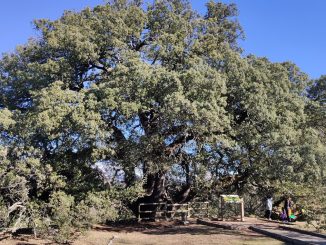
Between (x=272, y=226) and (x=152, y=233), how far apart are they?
5343mm

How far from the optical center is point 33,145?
1781 cm

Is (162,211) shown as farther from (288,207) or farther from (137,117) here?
(288,207)

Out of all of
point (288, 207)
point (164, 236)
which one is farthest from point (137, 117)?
point (288, 207)

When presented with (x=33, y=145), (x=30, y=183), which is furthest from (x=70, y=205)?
(x=33, y=145)

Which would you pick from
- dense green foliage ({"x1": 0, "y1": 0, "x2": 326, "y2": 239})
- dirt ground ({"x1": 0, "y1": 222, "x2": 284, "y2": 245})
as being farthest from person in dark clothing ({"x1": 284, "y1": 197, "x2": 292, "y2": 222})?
dirt ground ({"x1": 0, "y1": 222, "x2": 284, "y2": 245})

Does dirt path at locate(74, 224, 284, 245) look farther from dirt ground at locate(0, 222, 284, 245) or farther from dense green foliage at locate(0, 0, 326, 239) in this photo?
dense green foliage at locate(0, 0, 326, 239)

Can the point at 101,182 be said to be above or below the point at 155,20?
below

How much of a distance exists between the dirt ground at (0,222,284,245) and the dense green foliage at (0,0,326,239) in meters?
0.88

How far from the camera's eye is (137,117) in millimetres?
19484

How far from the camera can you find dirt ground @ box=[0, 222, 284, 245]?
15.1 metres

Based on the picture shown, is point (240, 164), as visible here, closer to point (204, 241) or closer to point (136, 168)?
point (136, 168)

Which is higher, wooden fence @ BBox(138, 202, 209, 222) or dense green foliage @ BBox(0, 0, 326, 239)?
dense green foliage @ BBox(0, 0, 326, 239)

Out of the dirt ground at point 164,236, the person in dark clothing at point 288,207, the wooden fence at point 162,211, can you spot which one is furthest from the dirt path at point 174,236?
the person in dark clothing at point 288,207

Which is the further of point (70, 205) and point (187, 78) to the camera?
point (187, 78)
